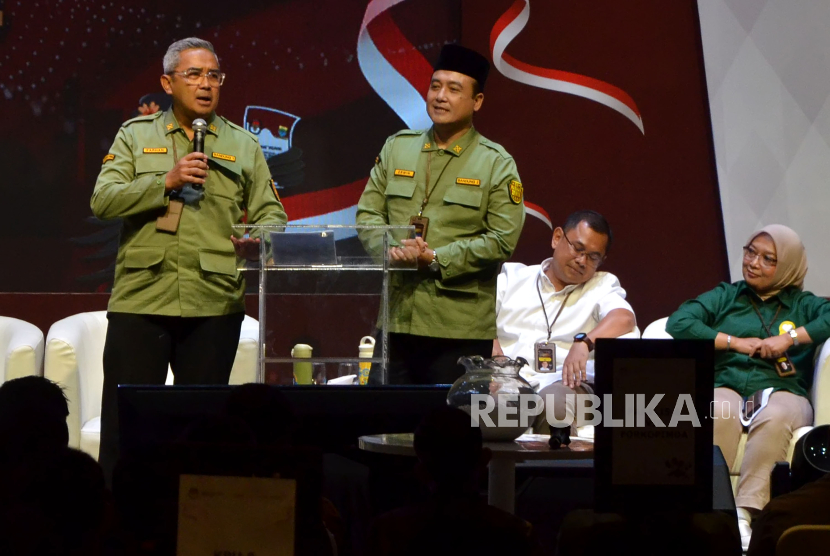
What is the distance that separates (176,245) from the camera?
299cm

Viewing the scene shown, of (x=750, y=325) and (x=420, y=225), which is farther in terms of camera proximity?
(x=750, y=325)

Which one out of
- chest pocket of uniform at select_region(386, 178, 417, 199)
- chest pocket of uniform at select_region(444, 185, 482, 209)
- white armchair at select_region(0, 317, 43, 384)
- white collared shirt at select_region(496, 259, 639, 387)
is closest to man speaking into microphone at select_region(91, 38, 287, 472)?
chest pocket of uniform at select_region(386, 178, 417, 199)

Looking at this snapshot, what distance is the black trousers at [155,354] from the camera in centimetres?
293

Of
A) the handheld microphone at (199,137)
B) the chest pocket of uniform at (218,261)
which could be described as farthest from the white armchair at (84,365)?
the handheld microphone at (199,137)

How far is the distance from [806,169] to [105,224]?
10.2ft

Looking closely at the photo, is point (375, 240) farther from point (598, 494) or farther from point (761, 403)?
point (761, 403)

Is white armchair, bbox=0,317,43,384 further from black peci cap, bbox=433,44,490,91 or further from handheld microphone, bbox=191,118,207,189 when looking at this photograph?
black peci cap, bbox=433,44,490,91

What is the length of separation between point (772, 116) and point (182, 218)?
2781mm

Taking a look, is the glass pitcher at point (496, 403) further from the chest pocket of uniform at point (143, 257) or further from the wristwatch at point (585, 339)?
the wristwatch at point (585, 339)

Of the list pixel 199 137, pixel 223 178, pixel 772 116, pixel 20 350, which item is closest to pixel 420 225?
pixel 223 178

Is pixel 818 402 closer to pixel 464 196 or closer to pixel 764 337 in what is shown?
pixel 764 337

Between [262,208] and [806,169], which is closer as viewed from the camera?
[262,208]

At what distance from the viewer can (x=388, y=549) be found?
5.19ft

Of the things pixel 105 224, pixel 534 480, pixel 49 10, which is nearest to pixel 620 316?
pixel 534 480
